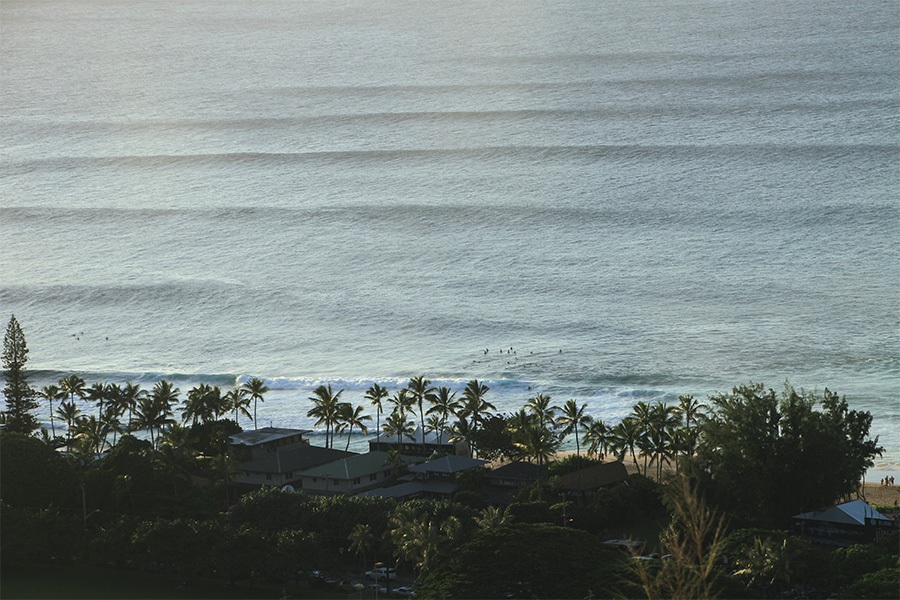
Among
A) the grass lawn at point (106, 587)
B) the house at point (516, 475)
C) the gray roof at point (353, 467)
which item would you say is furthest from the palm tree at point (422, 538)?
the gray roof at point (353, 467)

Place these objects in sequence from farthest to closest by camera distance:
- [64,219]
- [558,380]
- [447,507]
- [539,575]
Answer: [64,219], [558,380], [447,507], [539,575]

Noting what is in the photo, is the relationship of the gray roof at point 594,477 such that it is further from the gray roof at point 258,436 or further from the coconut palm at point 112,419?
the coconut palm at point 112,419

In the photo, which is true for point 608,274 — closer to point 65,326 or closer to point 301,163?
point 65,326

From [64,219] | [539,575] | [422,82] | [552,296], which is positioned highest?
[422,82]

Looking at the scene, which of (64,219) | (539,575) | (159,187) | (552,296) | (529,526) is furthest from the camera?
(159,187)

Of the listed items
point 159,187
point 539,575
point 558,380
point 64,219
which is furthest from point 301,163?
point 539,575

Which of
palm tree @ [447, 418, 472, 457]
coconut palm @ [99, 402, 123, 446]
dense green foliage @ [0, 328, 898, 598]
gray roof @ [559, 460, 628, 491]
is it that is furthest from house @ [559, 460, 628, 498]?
coconut palm @ [99, 402, 123, 446]
